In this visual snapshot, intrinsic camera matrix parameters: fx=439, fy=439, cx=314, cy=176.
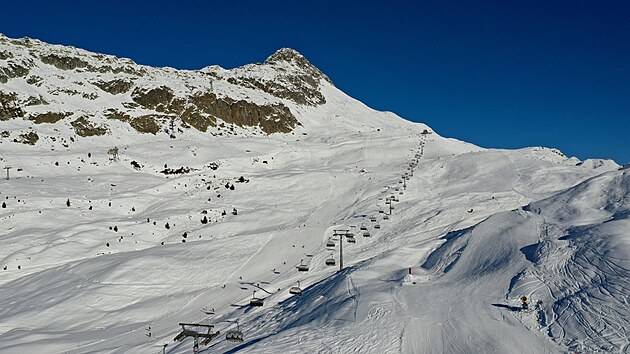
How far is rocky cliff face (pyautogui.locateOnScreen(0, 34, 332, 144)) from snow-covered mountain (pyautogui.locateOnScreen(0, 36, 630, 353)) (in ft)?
1.51

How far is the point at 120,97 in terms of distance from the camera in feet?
244

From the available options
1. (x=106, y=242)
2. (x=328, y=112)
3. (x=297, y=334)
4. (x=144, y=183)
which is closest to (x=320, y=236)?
(x=106, y=242)

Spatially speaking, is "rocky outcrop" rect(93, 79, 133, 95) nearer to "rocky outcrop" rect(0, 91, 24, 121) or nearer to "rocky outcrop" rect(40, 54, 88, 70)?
"rocky outcrop" rect(40, 54, 88, 70)

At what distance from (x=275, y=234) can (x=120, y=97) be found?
53618 millimetres

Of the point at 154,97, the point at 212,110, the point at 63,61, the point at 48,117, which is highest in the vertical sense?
the point at 63,61

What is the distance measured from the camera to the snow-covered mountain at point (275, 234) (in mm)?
A: 14977

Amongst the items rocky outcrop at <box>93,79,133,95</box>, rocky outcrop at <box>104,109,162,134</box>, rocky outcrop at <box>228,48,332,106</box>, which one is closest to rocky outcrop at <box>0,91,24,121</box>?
rocky outcrop at <box>104,109,162,134</box>

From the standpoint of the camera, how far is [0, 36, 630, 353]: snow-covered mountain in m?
15.0

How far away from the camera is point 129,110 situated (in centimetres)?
6906

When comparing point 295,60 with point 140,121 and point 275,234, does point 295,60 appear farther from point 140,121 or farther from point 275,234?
point 275,234

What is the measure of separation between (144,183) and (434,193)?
29.8m

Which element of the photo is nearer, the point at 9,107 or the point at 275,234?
the point at 275,234

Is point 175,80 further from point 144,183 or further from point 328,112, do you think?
point 144,183

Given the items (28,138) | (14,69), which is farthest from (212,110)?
(14,69)
